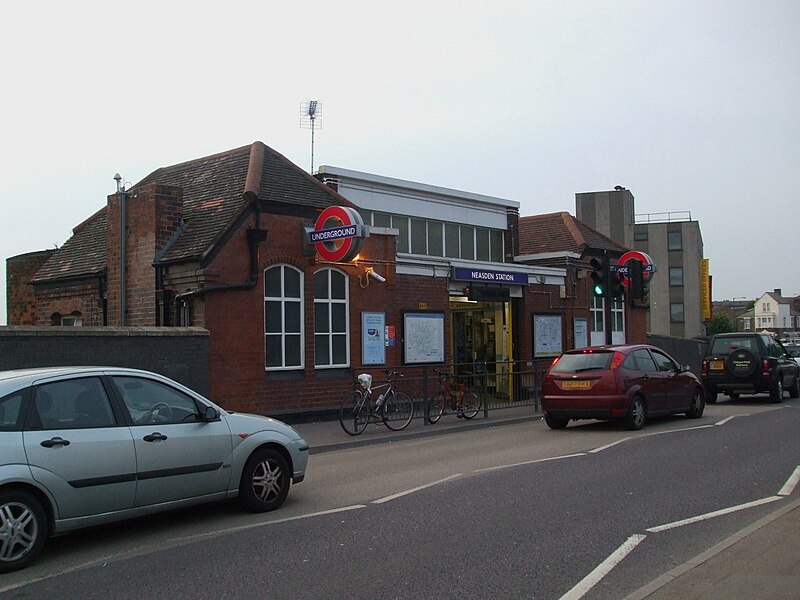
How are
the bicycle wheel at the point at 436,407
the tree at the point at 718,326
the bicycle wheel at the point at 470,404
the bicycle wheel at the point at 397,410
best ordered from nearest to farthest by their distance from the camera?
the bicycle wheel at the point at 397,410 < the bicycle wheel at the point at 436,407 < the bicycle wheel at the point at 470,404 < the tree at the point at 718,326

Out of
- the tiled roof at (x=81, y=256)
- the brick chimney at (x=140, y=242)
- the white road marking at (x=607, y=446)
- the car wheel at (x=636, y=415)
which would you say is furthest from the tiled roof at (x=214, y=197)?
the white road marking at (x=607, y=446)

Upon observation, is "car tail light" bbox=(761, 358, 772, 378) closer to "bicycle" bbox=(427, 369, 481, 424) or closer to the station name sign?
the station name sign

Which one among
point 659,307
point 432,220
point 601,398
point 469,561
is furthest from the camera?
point 659,307

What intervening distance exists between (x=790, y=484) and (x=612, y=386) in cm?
531

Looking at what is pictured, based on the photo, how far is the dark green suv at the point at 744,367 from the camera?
20.7m

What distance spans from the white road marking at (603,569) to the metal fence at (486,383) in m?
9.70

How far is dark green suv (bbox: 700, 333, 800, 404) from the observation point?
68.0ft

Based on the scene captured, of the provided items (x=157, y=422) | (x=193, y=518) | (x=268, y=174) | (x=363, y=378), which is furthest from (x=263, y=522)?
(x=268, y=174)

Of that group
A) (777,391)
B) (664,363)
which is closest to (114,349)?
(664,363)

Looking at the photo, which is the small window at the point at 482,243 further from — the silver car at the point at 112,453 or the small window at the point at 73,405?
the small window at the point at 73,405

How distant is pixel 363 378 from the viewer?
1513cm

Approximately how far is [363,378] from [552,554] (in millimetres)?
8873

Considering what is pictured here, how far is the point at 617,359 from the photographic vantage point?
1485cm

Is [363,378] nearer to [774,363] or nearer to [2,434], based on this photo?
[2,434]
